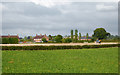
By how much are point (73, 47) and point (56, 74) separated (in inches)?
747

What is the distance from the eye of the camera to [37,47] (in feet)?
84.3

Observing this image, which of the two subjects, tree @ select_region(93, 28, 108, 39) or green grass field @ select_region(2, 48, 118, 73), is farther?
tree @ select_region(93, 28, 108, 39)

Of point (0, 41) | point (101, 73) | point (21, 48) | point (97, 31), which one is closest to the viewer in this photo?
point (101, 73)

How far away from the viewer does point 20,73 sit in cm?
994

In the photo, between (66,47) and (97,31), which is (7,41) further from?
(97,31)

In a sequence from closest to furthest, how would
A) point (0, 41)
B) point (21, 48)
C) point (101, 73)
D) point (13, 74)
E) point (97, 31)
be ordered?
point (13, 74), point (101, 73), point (21, 48), point (0, 41), point (97, 31)

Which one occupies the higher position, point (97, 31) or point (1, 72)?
point (97, 31)

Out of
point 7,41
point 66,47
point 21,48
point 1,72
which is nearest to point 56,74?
point 1,72

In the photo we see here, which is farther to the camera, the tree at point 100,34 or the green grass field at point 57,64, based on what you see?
the tree at point 100,34

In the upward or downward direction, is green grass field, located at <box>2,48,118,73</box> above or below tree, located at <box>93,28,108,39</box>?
below

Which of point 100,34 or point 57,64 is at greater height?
point 100,34

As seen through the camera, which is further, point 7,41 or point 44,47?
point 7,41

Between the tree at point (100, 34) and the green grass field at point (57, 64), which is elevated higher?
the tree at point (100, 34)

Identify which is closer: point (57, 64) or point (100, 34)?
point (57, 64)
